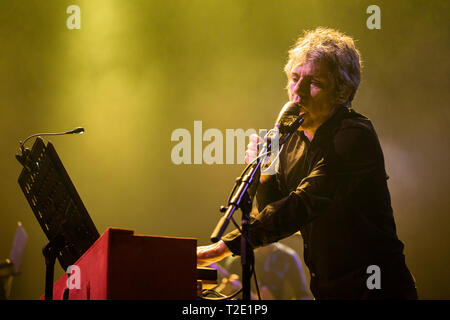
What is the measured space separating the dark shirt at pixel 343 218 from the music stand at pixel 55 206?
60 cm

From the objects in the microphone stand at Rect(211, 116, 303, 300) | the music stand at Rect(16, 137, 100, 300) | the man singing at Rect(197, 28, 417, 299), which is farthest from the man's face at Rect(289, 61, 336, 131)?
the music stand at Rect(16, 137, 100, 300)

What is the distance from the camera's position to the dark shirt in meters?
1.75

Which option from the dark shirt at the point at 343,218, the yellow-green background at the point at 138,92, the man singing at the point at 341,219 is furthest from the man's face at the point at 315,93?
the yellow-green background at the point at 138,92

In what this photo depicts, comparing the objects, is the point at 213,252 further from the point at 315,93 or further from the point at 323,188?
the point at 315,93

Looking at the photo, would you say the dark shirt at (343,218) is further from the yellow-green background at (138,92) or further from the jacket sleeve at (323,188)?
the yellow-green background at (138,92)

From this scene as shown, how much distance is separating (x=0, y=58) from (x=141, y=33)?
68.1 inches

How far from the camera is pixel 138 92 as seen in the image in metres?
5.41

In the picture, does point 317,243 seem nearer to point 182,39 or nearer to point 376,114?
point 376,114

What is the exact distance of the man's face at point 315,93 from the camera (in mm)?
2113

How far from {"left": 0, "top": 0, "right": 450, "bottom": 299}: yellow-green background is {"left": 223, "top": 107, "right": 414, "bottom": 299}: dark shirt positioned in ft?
10.4

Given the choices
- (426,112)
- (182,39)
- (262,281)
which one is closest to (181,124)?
(182,39)

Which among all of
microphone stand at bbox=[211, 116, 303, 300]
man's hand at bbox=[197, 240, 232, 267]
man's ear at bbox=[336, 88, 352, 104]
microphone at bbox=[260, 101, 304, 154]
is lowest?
man's hand at bbox=[197, 240, 232, 267]

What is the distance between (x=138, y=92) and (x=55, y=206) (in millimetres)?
3807

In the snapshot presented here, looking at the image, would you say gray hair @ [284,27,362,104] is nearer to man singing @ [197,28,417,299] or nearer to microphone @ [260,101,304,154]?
man singing @ [197,28,417,299]
